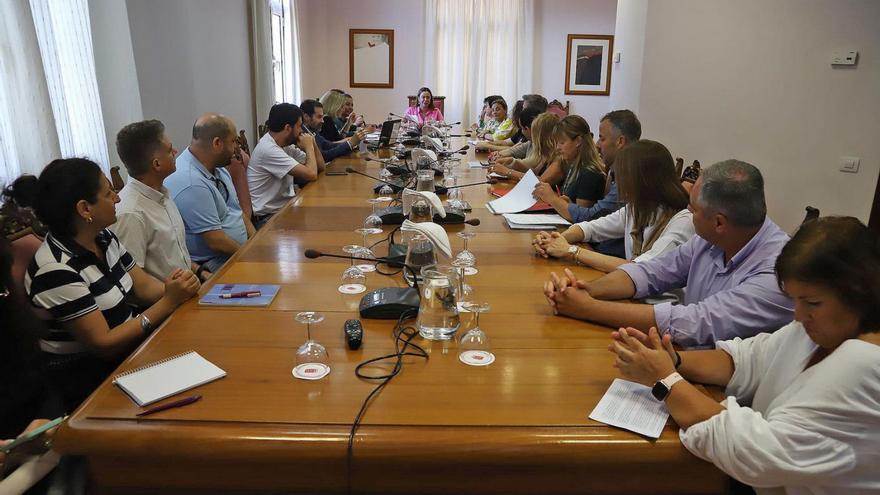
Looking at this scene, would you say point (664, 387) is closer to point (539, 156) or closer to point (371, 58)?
point (539, 156)

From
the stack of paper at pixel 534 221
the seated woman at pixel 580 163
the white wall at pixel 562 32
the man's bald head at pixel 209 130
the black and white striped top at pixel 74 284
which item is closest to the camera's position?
the black and white striped top at pixel 74 284

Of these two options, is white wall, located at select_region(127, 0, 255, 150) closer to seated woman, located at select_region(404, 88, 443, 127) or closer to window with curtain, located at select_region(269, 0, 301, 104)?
window with curtain, located at select_region(269, 0, 301, 104)

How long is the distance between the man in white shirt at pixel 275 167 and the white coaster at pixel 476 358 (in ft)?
8.23

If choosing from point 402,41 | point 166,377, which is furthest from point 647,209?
point 402,41

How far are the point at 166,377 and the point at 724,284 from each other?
1305 mm

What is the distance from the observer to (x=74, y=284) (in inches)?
59.4

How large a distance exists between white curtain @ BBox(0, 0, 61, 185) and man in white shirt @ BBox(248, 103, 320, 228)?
1028 millimetres

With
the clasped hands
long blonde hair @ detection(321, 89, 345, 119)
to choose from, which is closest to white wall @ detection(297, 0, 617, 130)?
long blonde hair @ detection(321, 89, 345, 119)

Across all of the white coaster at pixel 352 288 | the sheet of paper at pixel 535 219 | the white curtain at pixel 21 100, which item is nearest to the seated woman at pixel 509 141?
the sheet of paper at pixel 535 219

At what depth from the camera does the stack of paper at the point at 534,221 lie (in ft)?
8.07

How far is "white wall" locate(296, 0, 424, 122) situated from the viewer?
8812mm

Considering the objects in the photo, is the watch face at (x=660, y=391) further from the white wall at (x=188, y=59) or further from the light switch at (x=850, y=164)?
the white wall at (x=188, y=59)

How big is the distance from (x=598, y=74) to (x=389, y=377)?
28.9 feet

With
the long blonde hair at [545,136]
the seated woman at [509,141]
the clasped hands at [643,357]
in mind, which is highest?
the long blonde hair at [545,136]
